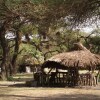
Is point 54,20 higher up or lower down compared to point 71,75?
higher up

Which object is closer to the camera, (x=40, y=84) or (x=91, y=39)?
(x=40, y=84)

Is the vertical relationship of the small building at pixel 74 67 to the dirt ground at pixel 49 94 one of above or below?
above

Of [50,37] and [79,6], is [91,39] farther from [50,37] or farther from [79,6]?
[79,6]

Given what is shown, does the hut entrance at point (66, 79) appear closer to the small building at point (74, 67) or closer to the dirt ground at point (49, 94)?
the small building at point (74, 67)

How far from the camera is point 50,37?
4447 centimetres

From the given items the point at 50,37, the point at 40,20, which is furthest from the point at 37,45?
the point at 40,20

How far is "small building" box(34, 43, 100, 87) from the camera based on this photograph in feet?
82.8

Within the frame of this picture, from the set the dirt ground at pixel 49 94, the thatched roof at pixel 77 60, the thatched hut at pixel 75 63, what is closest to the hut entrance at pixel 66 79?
the thatched hut at pixel 75 63

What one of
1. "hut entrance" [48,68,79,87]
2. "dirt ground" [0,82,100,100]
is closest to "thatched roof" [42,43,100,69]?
"hut entrance" [48,68,79,87]

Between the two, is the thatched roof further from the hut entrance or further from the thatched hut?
the hut entrance

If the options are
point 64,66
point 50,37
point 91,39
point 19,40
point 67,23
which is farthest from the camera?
Answer: point 91,39

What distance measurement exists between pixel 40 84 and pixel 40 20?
33.1 feet

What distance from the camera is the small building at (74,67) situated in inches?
994

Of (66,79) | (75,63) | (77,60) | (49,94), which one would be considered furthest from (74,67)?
(49,94)
